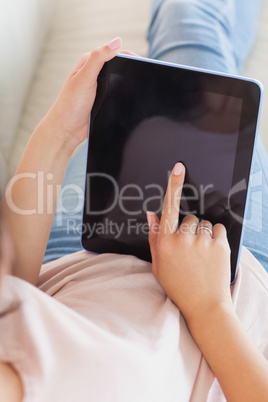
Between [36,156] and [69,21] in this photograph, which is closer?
[36,156]

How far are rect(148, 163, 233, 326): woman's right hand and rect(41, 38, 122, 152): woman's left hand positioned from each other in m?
0.13

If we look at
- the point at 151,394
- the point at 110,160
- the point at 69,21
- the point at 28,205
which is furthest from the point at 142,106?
the point at 69,21

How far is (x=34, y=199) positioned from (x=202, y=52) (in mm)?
424

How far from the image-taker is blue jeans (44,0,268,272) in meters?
0.64

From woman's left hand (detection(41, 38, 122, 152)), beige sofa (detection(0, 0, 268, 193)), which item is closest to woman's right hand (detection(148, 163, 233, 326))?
woman's left hand (detection(41, 38, 122, 152))

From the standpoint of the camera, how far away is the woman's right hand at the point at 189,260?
43cm

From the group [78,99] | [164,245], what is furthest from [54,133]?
[164,245]

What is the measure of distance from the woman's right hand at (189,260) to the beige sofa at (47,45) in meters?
0.46

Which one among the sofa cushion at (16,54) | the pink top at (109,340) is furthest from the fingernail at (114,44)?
the sofa cushion at (16,54)

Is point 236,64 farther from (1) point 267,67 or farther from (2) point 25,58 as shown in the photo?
(2) point 25,58

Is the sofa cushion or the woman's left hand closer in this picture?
the woman's left hand

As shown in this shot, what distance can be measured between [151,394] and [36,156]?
0.97ft

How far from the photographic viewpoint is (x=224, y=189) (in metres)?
0.48

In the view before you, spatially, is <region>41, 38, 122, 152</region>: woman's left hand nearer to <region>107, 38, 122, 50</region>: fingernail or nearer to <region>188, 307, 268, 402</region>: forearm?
<region>107, 38, 122, 50</region>: fingernail
